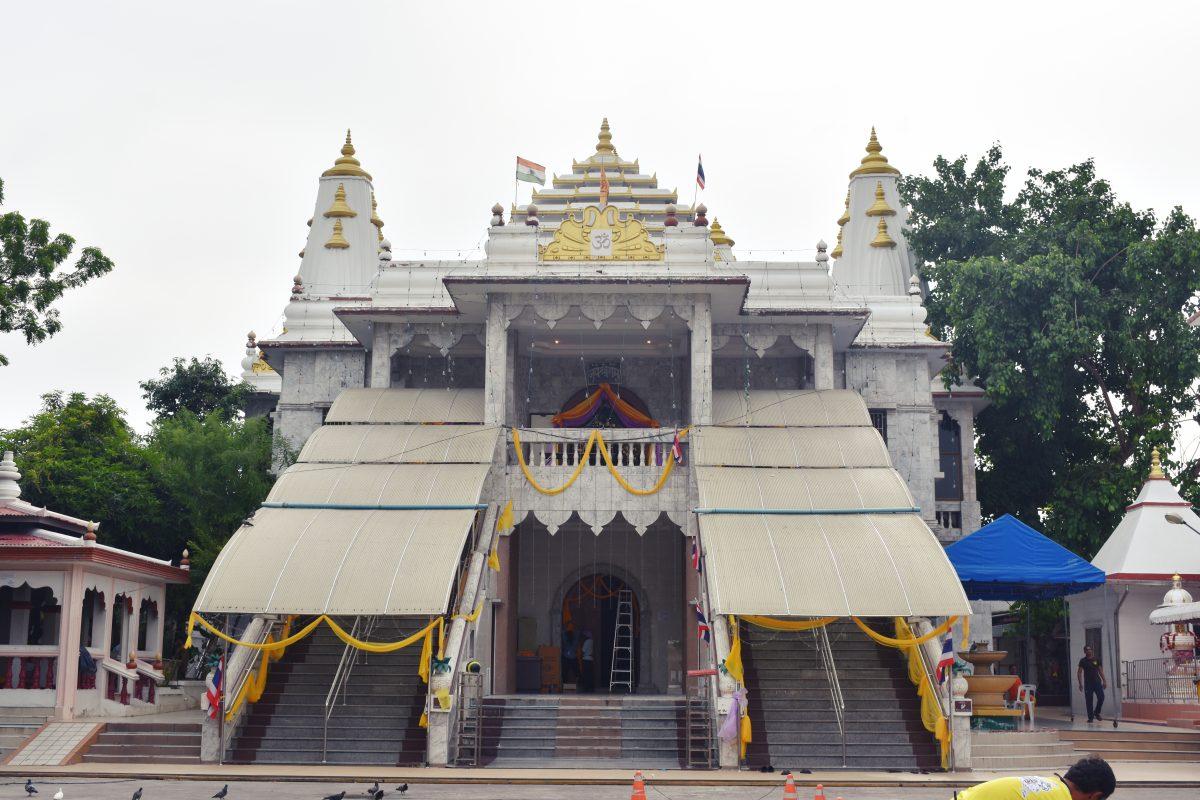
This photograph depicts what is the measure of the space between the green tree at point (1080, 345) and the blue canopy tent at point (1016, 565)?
649 cm

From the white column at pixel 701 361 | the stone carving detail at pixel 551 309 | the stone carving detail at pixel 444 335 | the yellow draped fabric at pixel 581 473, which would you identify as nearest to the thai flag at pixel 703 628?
the yellow draped fabric at pixel 581 473

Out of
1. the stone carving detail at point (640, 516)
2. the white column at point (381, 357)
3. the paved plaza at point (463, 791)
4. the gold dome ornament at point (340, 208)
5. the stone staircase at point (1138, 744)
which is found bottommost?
the paved plaza at point (463, 791)

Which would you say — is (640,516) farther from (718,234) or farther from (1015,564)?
(718,234)

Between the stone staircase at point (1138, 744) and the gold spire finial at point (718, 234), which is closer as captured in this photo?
the stone staircase at point (1138, 744)

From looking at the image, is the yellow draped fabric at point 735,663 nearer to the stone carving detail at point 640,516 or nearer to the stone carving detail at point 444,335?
the stone carving detail at point 640,516

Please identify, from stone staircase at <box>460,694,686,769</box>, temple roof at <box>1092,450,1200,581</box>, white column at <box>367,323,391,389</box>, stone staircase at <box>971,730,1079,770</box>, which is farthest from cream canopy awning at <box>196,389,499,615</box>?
temple roof at <box>1092,450,1200,581</box>

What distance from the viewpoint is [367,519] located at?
21891mm

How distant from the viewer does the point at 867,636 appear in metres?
22.0

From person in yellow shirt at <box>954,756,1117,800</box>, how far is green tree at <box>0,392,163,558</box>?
79.4 ft

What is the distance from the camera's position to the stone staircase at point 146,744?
19.2 m

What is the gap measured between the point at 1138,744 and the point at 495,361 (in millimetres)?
12738

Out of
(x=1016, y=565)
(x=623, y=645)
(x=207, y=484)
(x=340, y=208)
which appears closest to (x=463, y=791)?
(x=1016, y=565)

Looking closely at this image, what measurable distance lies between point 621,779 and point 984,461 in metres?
20.4

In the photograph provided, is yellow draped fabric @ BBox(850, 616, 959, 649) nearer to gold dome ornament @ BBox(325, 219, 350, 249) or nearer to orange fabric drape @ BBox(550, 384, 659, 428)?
orange fabric drape @ BBox(550, 384, 659, 428)
